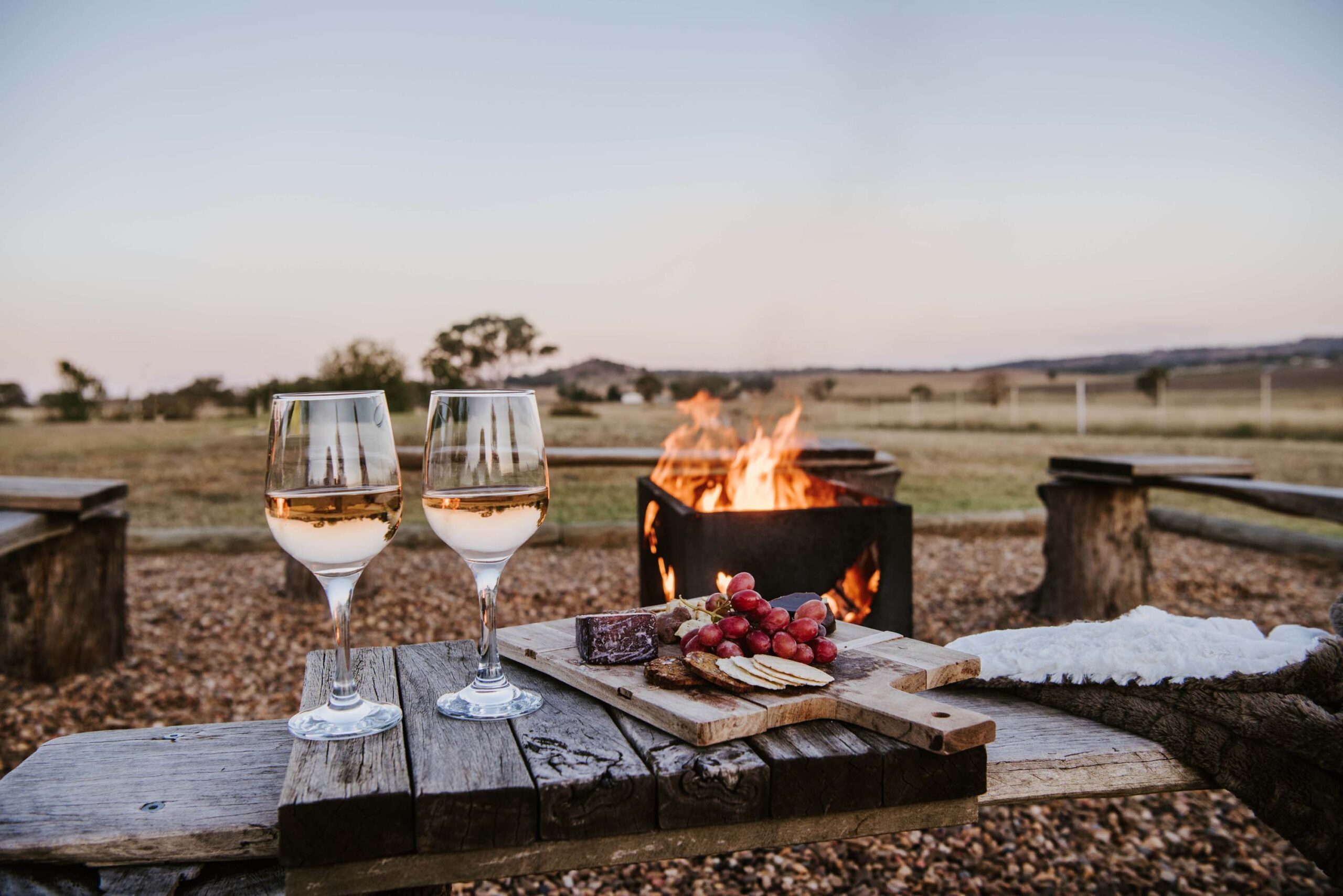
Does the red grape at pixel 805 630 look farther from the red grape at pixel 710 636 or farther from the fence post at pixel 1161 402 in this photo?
the fence post at pixel 1161 402

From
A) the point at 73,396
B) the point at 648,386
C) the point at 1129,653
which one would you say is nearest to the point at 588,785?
the point at 1129,653

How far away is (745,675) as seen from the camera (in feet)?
4.00

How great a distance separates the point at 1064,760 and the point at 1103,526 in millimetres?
5006

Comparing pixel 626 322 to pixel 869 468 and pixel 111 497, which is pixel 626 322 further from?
pixel 111 497

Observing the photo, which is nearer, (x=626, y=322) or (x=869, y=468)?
(x=869, y=468)

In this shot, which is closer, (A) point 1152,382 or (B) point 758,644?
(B) point 758,644

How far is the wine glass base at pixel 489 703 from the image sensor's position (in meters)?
1.21

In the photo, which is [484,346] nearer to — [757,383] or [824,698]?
[757,383]

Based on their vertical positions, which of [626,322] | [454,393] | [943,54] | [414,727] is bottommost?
Result: [414,727]

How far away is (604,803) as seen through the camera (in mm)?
1004

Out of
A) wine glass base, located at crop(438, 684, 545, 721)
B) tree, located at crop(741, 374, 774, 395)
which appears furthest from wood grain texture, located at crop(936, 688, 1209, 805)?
tree, located at crop(741, 374, 774, 395)

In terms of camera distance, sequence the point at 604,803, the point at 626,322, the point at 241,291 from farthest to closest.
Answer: the point at 626,322
the point at 241,291
the point at 604,803

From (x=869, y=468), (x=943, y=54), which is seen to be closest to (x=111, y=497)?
(x=869, y=468)

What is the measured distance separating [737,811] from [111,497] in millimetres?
5094
